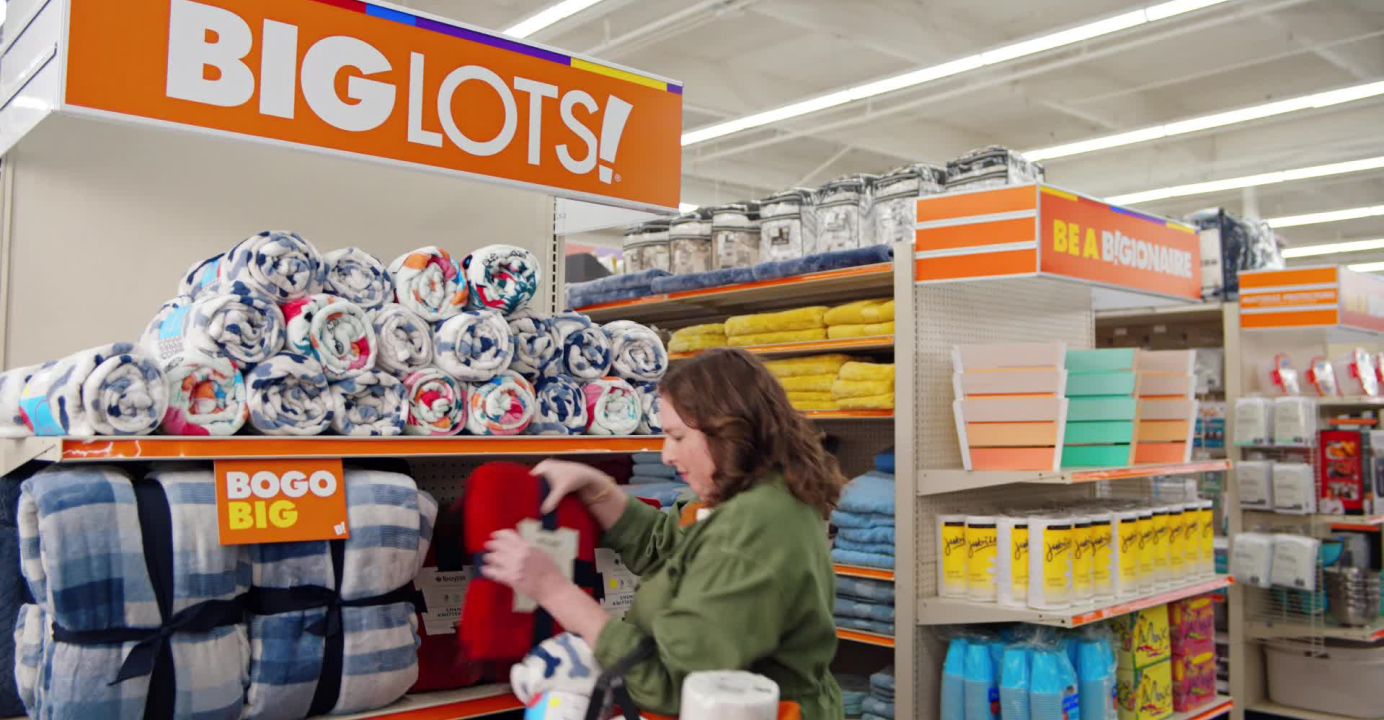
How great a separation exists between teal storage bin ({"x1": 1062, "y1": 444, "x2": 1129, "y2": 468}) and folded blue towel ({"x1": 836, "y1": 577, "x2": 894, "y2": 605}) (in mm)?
891

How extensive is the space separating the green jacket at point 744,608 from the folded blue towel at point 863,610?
235cm

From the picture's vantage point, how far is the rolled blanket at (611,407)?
8.47ft

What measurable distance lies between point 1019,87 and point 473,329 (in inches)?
393

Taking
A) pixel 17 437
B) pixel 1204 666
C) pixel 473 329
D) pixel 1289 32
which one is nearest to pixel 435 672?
pixel 473 329

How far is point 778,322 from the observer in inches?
186

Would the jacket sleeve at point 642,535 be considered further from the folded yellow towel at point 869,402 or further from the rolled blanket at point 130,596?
the folded yellow towel at point 869,402

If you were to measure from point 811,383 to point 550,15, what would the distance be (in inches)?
163

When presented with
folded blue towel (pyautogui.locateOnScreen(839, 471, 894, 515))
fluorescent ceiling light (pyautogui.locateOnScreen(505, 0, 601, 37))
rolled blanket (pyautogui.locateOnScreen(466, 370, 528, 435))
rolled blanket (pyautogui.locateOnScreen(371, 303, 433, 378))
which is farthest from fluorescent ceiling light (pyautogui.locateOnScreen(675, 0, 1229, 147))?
rolled blanket (pyautogui.locateOnScreen(371, 303, 433, 378))

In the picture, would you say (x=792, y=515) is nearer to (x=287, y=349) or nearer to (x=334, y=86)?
(x=287, y=349)

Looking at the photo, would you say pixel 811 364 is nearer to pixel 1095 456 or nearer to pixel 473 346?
pixel 1095 456

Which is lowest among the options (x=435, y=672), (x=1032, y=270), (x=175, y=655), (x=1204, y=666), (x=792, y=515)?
(x=1204, y=666)

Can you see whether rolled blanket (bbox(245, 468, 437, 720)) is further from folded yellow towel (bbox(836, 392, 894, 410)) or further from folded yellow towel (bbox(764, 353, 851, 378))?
folded yellow towel (bbox(764, 353, 851, 378))

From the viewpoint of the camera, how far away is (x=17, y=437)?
2.00 m

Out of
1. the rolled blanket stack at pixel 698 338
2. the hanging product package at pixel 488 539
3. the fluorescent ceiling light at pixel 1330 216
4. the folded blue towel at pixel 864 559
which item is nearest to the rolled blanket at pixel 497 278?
the hanging product package at pixel 488 539
